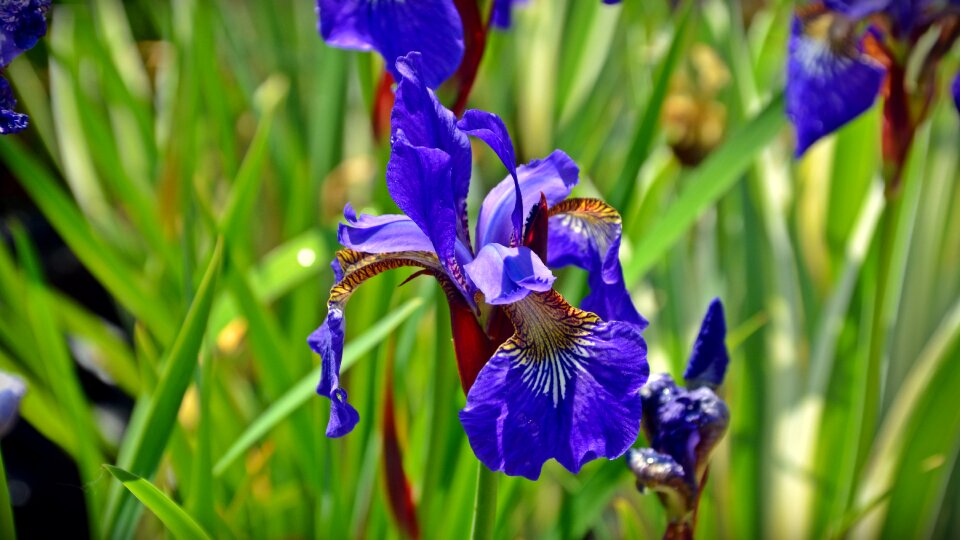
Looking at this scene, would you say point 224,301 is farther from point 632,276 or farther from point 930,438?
point 930,438

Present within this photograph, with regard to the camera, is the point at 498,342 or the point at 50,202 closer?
the point at 498,342

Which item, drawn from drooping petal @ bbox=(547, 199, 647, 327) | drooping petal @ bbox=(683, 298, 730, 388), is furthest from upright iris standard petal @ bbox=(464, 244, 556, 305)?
drooping petal @ bbox=(683, 298, 730, 388)

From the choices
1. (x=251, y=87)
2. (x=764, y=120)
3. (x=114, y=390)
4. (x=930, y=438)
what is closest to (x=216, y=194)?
(x=251, y=87)

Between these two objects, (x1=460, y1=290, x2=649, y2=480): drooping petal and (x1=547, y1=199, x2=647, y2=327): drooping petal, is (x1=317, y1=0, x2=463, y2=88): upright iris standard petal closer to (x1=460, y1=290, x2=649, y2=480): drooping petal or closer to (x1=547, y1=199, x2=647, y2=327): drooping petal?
(x1=547, y1=199, x2=647, y2=327): drooping petal

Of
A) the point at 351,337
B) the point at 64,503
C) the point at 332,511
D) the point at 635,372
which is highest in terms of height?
the point at 635,372

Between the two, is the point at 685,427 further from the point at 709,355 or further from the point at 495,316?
the point at 495,316

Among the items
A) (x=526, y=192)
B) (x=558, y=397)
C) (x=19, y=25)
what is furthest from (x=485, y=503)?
(x=19, y=25)

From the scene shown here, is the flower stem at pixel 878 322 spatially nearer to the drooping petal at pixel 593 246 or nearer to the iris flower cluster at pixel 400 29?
the drooping petal at pixel 593 246
